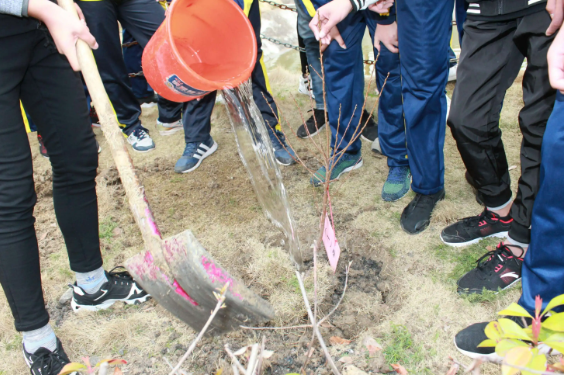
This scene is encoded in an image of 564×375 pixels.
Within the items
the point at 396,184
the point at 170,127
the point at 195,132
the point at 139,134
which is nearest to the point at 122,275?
the point at 195,132

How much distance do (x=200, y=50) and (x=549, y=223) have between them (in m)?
2.13

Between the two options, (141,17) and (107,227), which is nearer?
(107,227)

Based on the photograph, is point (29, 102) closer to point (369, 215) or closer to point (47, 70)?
point (47, 70)

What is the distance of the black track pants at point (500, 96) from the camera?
172 cm

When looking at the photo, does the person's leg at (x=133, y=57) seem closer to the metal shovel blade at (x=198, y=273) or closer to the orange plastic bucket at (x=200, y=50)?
the orange plastic bucket at (x=200, y=50)

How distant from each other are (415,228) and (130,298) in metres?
1.63

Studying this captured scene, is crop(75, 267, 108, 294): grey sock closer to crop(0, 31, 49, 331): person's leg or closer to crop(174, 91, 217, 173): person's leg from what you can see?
crop(0, 31, 49, 331): person's leg

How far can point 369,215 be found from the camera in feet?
8.73

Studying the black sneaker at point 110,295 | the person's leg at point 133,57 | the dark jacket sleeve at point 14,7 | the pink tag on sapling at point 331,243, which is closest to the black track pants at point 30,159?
the dark jacket sleeve at point 14,7

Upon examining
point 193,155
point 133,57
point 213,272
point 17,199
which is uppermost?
point 17,199

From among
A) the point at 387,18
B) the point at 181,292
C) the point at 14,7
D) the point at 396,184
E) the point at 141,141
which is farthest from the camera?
the point at 141,141

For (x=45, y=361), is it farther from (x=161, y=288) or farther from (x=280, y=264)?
(x=280, y=264)

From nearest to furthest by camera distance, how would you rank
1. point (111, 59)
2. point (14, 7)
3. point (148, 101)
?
point (14, 7)
point (111, 59)
point (148, 101)

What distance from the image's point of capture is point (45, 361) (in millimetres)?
1756
